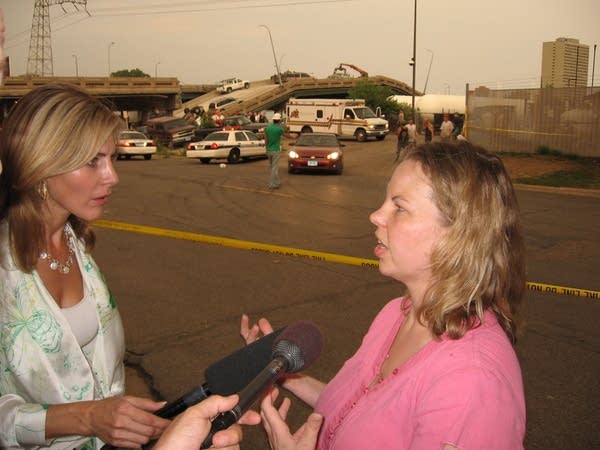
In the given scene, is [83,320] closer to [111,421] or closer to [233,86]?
[111,421]

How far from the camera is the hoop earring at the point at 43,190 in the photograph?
2.25 metres

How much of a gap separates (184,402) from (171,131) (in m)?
36.2

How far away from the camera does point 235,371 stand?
5.76 ft

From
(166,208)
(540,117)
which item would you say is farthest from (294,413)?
(540,117)

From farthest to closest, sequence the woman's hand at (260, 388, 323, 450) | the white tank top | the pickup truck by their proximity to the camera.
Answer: the pickup truck → the white tank top → the woman's hand at (260, 388, 323, 450)

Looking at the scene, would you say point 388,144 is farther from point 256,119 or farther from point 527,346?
point 527,346

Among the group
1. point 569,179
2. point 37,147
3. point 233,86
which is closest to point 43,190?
point 37,147

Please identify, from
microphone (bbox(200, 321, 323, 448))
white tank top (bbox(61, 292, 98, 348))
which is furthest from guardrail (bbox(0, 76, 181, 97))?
microphone (bbox(200, 321, 323, 448))

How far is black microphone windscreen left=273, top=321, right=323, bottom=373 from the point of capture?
155 centimetres

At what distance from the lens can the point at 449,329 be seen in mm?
1775

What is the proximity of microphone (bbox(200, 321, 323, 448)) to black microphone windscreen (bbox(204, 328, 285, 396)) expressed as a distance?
5.1 inches

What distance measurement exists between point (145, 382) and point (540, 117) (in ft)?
73.3

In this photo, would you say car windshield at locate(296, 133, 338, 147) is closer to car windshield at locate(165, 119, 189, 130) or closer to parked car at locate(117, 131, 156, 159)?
parked car at locate(117, 131, 156, 159)

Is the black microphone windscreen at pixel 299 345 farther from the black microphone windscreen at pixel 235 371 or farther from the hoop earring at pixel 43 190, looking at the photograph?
the hoop earring at pixel 43 190
